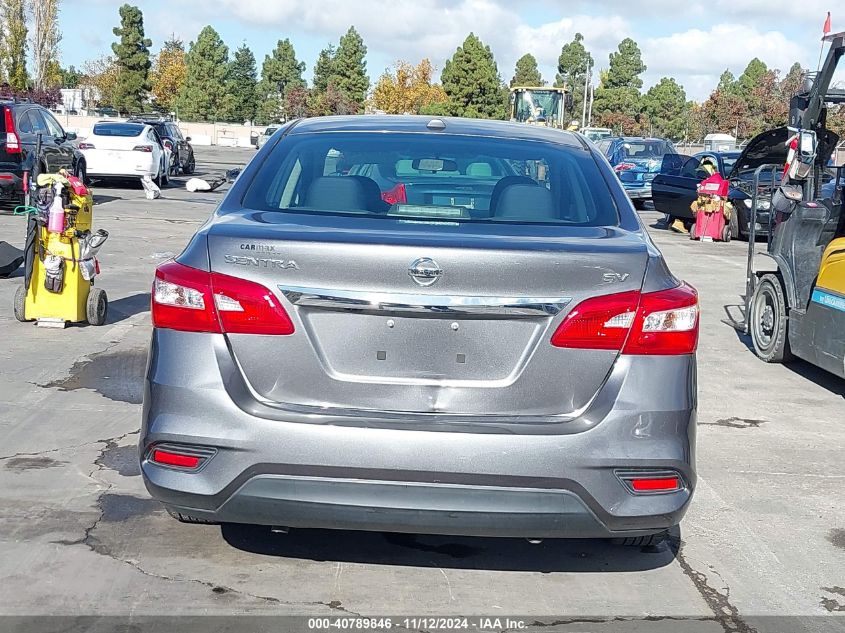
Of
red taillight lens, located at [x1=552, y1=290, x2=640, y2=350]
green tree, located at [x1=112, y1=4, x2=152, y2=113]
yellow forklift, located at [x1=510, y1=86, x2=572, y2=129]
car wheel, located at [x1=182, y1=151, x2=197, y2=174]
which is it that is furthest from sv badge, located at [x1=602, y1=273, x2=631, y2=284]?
green tree, located at [x1=112, y1=4, x2=152, y2=113]

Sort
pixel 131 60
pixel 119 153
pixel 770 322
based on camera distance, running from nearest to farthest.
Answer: pixel 770 322
pixel 119 153
pixel 131 60

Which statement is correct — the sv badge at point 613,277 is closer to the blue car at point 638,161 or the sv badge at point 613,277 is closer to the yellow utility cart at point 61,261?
the yellow utility cart at point 61,261

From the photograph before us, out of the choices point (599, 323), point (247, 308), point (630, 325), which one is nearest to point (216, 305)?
point (247, 308)

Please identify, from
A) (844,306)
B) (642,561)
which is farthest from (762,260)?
(642,561)

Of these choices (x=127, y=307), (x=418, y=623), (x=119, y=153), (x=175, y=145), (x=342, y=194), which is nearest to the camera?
(x=418, y=623)

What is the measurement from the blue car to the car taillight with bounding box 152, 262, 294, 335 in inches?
885

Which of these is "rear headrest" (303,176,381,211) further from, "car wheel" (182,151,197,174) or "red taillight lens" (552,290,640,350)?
"car wheel" (182,151,197,174)

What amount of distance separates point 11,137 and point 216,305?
14406 millimetres

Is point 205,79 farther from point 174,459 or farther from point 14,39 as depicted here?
point 174,459

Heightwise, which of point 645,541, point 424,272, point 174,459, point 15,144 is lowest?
point 645,541

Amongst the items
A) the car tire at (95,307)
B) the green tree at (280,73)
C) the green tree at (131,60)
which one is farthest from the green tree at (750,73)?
the car tire at (95,307)

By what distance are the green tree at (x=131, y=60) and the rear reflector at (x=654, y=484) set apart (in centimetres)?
8860

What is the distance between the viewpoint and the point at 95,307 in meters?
8.98

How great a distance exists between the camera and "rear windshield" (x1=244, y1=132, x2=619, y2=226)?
425 cm
